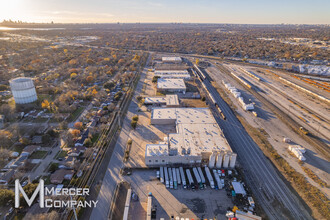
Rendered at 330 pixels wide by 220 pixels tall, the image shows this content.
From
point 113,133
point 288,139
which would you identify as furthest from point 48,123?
point 288,139

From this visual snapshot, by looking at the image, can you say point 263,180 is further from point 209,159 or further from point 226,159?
point 209,159

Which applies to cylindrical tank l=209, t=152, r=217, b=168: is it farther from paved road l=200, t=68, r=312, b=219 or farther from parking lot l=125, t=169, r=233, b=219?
paved road l=200, t=68, r=312, b=219

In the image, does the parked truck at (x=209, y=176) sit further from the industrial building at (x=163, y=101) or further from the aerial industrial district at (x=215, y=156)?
the industrial building at (x=163, y=101)

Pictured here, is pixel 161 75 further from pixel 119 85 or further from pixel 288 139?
pixel 288 139

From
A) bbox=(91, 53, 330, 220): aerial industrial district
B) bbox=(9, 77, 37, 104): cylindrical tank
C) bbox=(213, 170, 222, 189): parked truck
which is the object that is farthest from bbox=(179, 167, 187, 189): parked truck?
bbox=(9, 77, 37, 104): cylindrical tank

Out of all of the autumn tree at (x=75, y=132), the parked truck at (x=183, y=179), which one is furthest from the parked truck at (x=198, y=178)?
the autumn tree at (x=75, y=132)

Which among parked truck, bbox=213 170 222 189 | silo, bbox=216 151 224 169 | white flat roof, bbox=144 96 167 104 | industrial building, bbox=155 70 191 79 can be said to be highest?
industrial building, bbox=155 70 191 79
